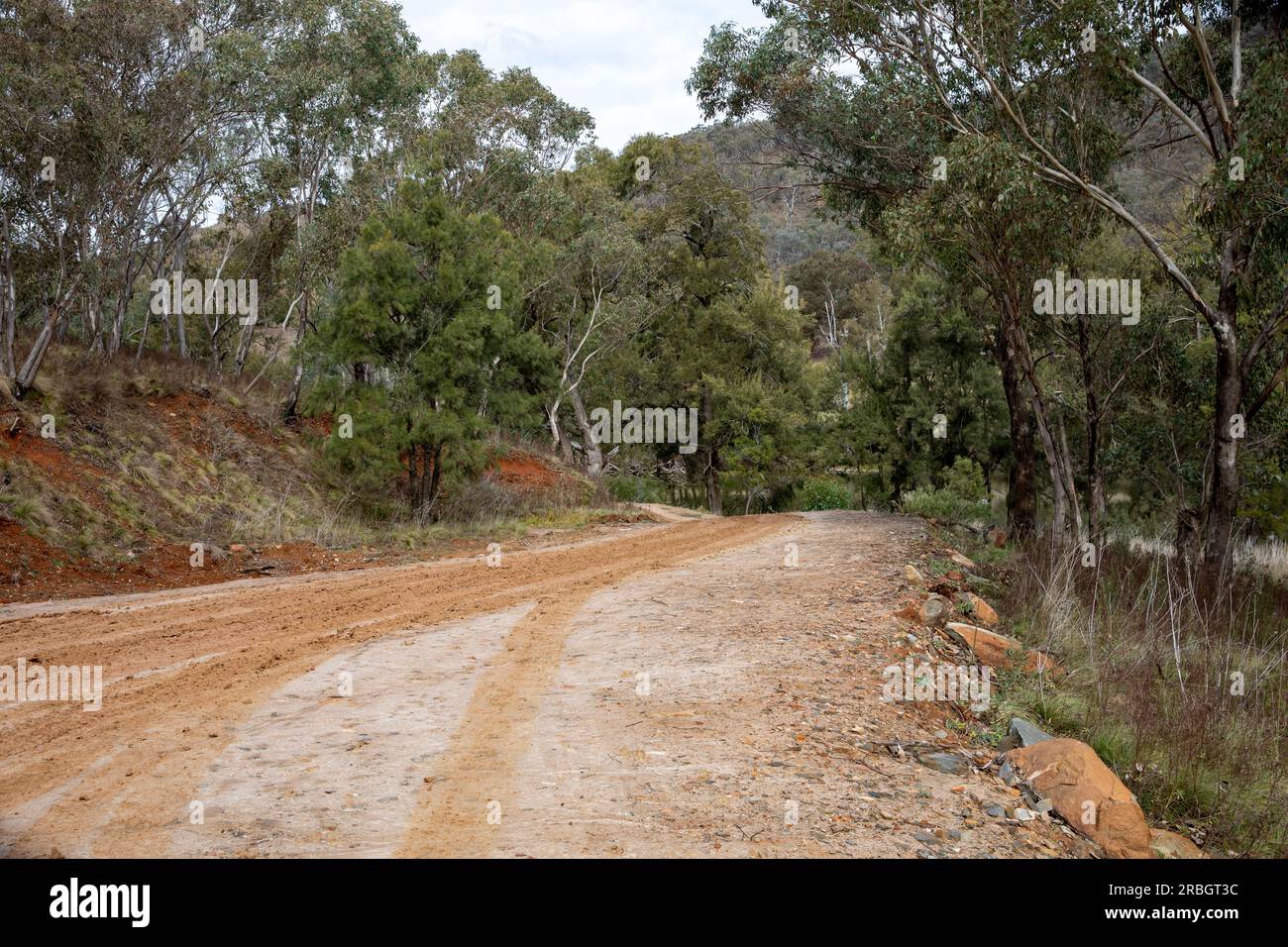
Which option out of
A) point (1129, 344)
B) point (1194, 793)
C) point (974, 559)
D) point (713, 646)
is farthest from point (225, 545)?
point (1129, 344)

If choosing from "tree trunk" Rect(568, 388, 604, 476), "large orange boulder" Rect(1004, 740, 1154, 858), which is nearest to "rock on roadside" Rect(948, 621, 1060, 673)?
"large orange boulder" Rect(1004, 740, 1154, 858)

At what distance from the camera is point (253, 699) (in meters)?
6.29

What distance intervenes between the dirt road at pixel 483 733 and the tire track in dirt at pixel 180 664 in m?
0.03

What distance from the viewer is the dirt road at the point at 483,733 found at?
426 cm

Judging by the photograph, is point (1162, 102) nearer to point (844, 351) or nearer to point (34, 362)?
point (844, 351)

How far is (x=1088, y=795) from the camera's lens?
16.9 ft

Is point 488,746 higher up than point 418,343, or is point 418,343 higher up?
point 418,343

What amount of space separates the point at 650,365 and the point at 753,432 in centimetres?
533

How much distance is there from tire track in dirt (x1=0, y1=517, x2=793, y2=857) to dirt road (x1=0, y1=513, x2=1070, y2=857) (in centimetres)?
3

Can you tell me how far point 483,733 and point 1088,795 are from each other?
12.0ft

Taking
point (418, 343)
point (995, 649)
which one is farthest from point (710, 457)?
point (995, 649)

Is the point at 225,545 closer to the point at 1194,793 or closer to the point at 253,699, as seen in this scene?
the point at 253,699

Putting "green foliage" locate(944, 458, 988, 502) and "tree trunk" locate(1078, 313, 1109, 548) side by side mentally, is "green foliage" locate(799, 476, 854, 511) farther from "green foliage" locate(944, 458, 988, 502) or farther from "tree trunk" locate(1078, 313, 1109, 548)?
"tree trunk" locate(1078, 313, 1109, 548)

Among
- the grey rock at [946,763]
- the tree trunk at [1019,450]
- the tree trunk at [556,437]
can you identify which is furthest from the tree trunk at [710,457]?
the grey rock at [946,763]
